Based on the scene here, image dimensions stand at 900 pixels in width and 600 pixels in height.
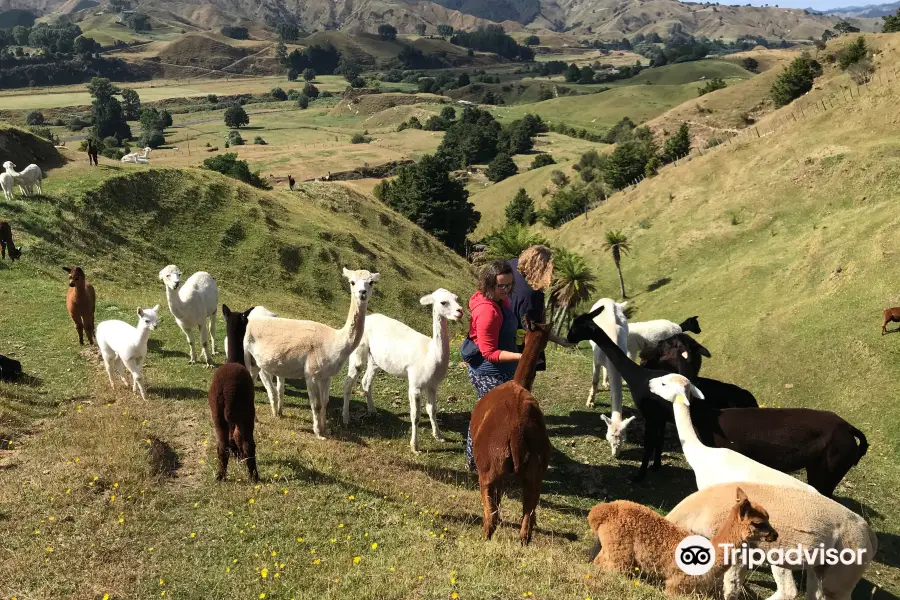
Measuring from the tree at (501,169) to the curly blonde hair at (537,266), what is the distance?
377 feet

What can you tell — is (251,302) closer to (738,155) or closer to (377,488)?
(377,488)

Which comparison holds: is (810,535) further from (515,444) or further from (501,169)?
(501,169)

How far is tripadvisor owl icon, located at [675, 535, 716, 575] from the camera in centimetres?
685

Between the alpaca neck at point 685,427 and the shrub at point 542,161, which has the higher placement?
the shrub at point 542,161

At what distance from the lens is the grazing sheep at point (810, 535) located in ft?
22.0

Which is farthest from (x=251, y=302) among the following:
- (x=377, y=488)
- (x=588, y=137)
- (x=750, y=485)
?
(x=588, y=137)

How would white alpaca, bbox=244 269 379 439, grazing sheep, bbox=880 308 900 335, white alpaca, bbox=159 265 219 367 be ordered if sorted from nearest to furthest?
white alpaca, bbox=244 269 379 439 < white alpaca, bbox=159 265 219 367 < grazing sheep, bbox=880 308 900 335

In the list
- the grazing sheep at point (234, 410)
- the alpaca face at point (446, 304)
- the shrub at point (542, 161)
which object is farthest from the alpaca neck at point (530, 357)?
the shrub at point (542, 161)

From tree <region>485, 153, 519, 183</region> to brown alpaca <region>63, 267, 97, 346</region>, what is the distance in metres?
111

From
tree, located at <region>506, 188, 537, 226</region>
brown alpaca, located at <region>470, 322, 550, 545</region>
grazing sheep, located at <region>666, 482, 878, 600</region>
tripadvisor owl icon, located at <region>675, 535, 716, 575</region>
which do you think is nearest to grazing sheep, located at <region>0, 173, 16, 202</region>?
brown alpaca, located at <region>470, 322, 550, 545</region>

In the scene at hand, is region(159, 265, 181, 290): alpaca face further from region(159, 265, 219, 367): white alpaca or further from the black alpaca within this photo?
the black alpaca

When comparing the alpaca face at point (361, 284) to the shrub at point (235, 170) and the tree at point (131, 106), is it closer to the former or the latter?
the shrub at point (235, 170)

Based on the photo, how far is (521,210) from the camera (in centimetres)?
9369

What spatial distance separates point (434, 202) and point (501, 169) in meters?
56.4
